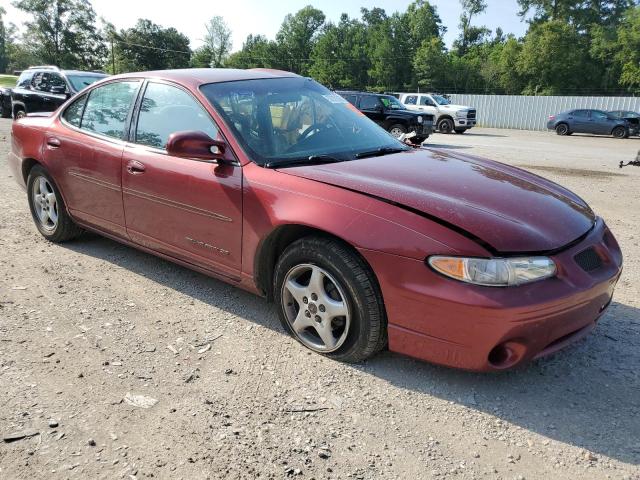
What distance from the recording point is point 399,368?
3010 mm

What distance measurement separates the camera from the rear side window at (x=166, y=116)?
359 centimetres

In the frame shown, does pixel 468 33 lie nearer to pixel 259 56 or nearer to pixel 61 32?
pixel 259 56

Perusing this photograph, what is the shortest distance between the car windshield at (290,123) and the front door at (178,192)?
0.61 feet

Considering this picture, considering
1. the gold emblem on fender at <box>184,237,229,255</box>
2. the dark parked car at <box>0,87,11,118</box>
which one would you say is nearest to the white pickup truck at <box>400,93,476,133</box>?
the dark parked car at <box>0,87,11,118</box>

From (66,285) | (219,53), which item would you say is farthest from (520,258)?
(219,53)

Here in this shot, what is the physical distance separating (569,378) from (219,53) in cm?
10495

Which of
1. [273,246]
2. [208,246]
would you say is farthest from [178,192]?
[273,246]

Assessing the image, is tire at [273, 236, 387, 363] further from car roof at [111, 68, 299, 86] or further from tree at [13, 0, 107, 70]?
tree at [13, 0, 107, 70]

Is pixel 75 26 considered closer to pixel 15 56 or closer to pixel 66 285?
pixel 15 56

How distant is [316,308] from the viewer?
3.04m

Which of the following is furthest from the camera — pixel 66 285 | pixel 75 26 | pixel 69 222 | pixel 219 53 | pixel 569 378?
pixel 219 53

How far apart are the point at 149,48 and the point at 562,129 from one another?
80581 millimetres

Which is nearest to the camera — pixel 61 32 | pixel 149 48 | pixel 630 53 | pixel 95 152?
pixel 95 152

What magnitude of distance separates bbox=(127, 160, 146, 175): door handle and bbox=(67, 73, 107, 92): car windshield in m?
10.8
